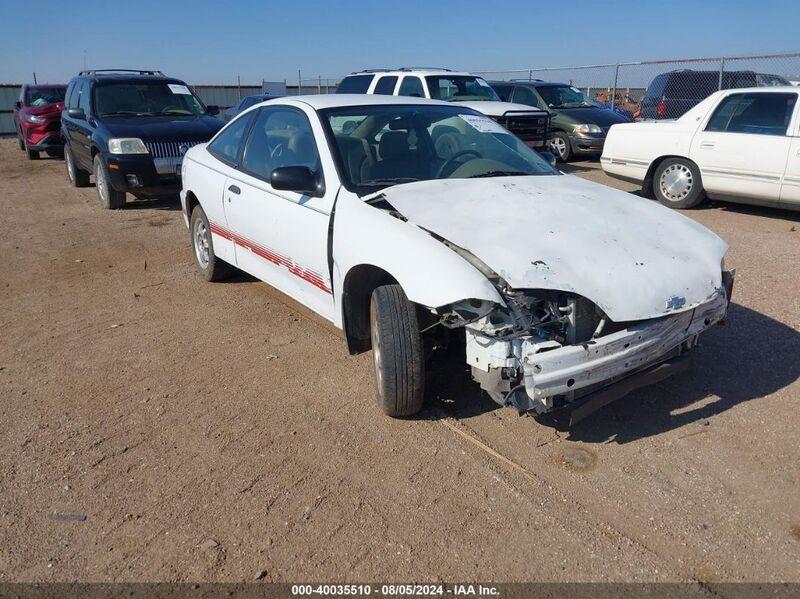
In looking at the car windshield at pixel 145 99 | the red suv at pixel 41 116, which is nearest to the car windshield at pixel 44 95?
the red suv at pixel 41 116

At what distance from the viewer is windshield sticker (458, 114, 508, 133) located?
476 cm

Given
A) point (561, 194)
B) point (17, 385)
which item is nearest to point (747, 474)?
point (561, 194)

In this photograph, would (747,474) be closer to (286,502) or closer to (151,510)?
(286,502)

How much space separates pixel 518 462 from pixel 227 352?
2.30 meters

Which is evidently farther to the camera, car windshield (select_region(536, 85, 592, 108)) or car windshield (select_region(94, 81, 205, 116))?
car windshield (select_region(536, 85, 592, 108))

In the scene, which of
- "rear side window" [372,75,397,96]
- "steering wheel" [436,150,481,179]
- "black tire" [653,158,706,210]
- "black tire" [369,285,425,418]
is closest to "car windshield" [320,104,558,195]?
"steering wheel" [436,150,481,179]

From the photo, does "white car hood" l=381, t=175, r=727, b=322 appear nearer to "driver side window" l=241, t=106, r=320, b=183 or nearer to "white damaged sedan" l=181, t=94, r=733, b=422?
"white damaged sedan" l=181, t=94, r=733, b=422

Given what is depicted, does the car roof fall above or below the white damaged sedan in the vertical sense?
above

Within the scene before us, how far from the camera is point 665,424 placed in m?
3.60

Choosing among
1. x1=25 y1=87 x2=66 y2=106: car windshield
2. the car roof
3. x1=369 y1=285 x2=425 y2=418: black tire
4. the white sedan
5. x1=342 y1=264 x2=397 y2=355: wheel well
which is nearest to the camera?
x1=369 y1=285 x2=425 y2=418: black tire

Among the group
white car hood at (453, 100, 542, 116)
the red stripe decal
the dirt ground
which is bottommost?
the dirt ground

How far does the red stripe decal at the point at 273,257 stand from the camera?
4163 mm

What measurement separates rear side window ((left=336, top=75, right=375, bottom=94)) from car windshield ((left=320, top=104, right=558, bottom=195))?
28.8ft

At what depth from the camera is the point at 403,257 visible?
Result: 3311 mm
